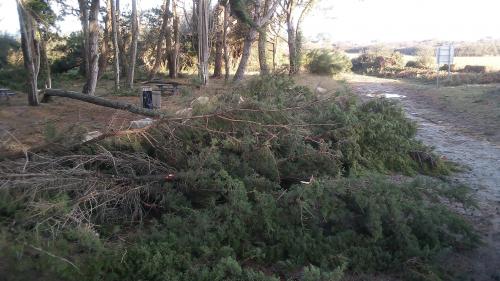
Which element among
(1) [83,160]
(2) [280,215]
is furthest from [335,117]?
(1) [83,160]

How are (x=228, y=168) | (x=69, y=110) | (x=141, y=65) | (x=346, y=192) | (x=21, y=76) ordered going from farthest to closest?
(x=141, y=65) → (x=21, y=76) → (x=69, y=110) → (x=228, y=168) → (x=346, y=192)

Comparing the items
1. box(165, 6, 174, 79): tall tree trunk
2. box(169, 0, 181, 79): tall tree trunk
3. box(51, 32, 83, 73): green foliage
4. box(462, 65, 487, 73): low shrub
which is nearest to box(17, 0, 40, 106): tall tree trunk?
box(169, 0, 181, 79): tall tree trunk

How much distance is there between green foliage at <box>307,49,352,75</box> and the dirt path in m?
13.2

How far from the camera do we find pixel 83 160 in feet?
16.6

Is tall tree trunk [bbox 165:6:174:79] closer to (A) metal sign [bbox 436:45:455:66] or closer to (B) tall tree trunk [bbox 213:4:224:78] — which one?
(B) tall tree trunk [bbox 213:4:224:78]

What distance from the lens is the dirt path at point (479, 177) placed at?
177 inches

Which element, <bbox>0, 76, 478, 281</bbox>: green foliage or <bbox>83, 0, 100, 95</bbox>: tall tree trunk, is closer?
<bbox>0, 76, 478, 281</bbox>: green foliage

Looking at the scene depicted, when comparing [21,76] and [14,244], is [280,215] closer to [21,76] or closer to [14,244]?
[14,244]

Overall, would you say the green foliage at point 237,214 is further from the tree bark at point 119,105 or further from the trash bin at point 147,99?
the trash bin at point 147,99

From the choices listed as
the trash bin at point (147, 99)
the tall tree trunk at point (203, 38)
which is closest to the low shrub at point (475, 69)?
the tall tree trunk at point (203, 38)

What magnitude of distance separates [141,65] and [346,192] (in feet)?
71.9

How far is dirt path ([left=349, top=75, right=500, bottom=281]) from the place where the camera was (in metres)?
4.49

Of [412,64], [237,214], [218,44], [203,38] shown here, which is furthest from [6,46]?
[412,64]

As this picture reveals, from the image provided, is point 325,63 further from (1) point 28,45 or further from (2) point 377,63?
(1) point 28,45
